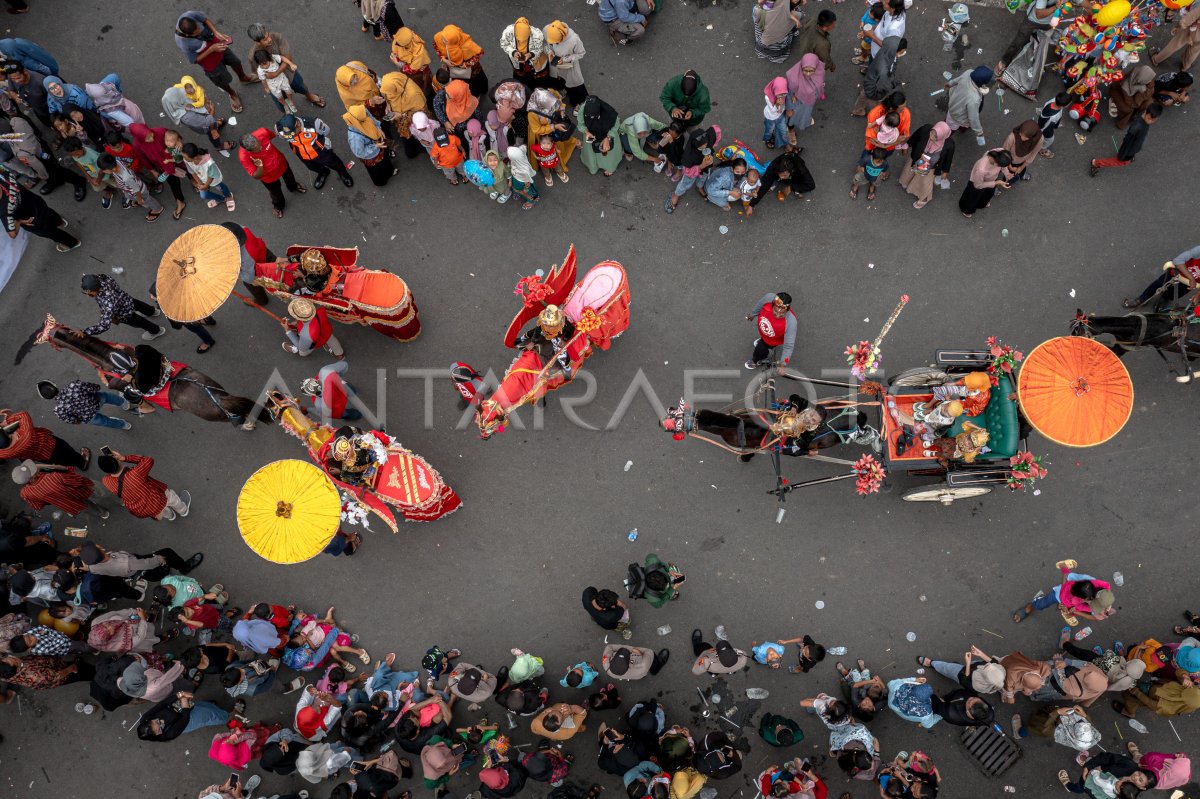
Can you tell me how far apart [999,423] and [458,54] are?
24.5ft

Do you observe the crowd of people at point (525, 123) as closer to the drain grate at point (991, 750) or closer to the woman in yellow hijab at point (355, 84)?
the woman in yellow hijab at point (355, 84)

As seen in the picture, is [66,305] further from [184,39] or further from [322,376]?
[322,376]

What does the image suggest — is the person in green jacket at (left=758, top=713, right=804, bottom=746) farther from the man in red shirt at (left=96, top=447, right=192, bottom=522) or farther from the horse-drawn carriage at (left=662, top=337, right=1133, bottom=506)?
the man in red shirt at (left=96, top=447, right=192, bottom=522)

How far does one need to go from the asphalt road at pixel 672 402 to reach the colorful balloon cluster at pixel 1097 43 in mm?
476

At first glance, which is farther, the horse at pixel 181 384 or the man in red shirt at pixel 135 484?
the man in red shirt at pixel 135 484

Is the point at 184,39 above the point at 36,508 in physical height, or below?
above

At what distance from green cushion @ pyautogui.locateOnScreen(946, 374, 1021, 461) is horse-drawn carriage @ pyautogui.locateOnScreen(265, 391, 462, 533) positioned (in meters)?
Answer: 5.45

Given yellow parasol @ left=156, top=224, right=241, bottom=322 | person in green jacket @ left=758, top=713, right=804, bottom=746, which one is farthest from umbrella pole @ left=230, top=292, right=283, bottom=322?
person in green jacket @ left=758, top=713, right=804, bottom=746

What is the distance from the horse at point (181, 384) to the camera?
7930 millimetres

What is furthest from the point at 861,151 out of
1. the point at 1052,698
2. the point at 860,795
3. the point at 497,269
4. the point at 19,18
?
the point at 19,18

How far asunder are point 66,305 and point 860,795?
11240 mm

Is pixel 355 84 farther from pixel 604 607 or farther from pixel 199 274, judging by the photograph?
pixel 604 607

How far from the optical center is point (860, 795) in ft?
26.8

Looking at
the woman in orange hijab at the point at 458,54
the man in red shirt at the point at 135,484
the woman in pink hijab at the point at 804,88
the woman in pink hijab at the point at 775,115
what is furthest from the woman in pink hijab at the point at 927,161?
the man in red shirt at the point at 135,484
